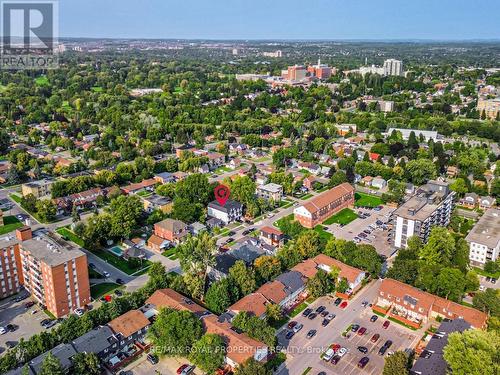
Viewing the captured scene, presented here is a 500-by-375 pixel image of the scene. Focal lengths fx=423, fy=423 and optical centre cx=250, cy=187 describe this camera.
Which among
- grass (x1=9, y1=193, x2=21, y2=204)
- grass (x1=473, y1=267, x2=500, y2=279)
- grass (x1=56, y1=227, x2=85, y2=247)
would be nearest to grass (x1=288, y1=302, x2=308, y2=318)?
grass (x1=473, y1=267, x2=500, y2=279)

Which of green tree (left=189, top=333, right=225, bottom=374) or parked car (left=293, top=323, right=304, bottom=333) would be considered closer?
green tree (left=189, top=333, right=225, bottom=374)

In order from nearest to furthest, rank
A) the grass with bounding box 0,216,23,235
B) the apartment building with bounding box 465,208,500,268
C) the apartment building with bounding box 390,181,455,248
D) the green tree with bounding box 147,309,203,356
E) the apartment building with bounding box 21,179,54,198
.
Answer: the green tree with bounding box 147,309,203,356, the apartment building with bounding box 465,208,500,268, the apartment building with bounding box 390,181,455,248, the grass with bounding box 0,216,23,235, the apartment building with bounding box 21,179,54,198

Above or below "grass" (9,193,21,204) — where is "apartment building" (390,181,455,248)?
above

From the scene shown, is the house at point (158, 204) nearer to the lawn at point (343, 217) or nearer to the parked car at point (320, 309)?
the lawn at point (343, 217)

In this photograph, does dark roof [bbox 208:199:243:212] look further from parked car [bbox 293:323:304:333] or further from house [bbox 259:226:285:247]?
parked car [bbox 293:323:304:333]

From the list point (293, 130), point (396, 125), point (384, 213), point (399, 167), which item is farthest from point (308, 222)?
point (396, 125)

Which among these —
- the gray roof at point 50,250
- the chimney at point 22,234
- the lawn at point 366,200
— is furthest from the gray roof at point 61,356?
the lawn at point 366,200
